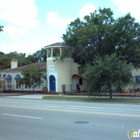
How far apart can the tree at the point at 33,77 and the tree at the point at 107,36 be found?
279 inches

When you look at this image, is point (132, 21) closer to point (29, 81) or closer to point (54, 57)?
point (54, 57)

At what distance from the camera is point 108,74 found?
987 inches

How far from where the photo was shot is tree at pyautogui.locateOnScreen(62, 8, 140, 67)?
3409 cm

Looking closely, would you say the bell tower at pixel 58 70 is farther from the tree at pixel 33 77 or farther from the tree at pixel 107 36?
the tree at pixel 107 36

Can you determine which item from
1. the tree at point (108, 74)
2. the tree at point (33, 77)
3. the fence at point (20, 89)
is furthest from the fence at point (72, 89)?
the tree at point (108, 74)

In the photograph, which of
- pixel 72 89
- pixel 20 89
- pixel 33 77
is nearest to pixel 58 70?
pixel 72 89

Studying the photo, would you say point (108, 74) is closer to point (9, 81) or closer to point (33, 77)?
point (33, 77)

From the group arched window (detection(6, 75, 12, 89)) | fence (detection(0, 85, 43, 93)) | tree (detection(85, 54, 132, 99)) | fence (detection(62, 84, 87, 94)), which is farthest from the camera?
arched window (detection(6, 75, 12, 89))

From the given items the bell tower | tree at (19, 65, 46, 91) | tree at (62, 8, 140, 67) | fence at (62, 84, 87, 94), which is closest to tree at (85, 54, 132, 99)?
tree at (62, 8, 140, 67)

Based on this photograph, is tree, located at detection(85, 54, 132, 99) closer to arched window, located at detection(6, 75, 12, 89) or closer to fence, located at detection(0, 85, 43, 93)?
fence, located at detection(0, 85, 43, 93)

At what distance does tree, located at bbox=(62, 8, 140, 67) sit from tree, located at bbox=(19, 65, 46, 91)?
709 cm

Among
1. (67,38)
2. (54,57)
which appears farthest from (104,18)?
(54,57)

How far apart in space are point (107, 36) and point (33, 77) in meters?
12.6

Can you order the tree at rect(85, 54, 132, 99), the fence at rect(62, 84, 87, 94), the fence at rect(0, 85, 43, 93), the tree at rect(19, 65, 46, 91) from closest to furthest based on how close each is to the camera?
the tree at rect(85, 54, 132, 99)
the fence at rect(62, 84, 87, 94)
the tree at rect(19, 65, 46, 91)
the fence at rect(0, 85, 43, 93)
